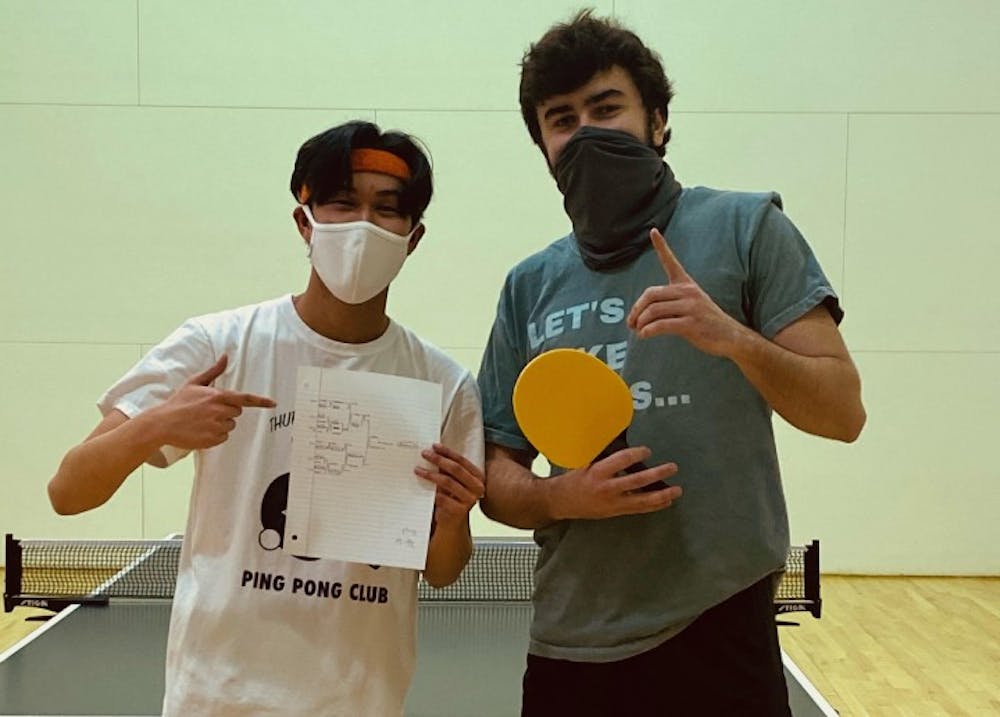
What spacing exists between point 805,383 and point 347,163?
3.04 feet

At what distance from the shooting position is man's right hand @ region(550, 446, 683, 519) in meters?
1.61

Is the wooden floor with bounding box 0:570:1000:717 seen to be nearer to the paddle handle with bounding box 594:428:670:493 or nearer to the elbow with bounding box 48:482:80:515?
the paddle handle with bounding box 594:428:670:493

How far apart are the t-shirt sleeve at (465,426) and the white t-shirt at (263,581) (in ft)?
0.06

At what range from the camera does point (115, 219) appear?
6551 millimetres

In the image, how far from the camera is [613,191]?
177 centimetres

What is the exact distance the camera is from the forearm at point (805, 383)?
1.54 m

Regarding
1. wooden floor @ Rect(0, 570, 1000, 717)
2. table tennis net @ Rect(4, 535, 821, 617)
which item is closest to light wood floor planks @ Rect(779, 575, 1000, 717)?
wooden floor @ Rect(0, 570, 1000, 717)

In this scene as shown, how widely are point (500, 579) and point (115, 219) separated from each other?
14.1 ft

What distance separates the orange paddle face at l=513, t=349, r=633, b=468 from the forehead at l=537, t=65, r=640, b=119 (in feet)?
1.76

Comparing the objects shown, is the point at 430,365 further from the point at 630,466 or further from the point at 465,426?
the point at 630,466

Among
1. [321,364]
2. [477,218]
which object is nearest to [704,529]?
[321,364]

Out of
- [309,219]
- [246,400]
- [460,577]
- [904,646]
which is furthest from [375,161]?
[904,646]

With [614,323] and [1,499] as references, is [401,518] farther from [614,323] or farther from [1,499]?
[1,499]

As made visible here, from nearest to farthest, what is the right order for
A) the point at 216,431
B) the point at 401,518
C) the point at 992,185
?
the point at 216,431
the point at 401,518
the point at 992,185
